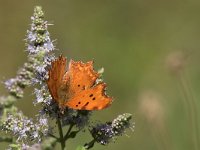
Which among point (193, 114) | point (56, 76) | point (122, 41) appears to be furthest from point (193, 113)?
point (122, 41)

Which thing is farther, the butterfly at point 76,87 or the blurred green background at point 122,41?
the blurred green background at point 122,41

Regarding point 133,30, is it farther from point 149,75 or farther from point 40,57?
point 40,57

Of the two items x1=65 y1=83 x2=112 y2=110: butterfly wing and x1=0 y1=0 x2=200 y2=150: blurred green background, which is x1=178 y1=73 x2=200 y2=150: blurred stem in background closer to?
x1=65 y1=83 x2=112 y2=110: butterfly wing

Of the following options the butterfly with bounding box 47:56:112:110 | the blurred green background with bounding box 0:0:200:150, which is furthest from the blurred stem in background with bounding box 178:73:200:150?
the blurred green background with bounding box 0:0:200:150

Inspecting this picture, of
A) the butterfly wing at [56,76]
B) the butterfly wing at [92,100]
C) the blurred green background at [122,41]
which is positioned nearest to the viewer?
the butterfly wing at [92,100]

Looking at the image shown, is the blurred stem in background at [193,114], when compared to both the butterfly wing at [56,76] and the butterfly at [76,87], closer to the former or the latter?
the butterfly at [76,87]

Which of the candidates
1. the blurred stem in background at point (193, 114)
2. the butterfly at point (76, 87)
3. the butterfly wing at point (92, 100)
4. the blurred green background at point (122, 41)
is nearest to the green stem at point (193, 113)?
the blurred stem in background at point (193, 114)

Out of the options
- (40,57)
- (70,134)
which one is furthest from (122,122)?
(40,57)

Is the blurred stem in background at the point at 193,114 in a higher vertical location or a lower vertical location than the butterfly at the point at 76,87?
higher

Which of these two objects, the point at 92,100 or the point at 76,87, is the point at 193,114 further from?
the point at 92,100
